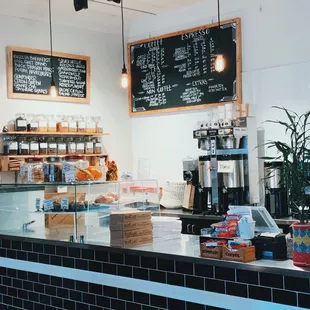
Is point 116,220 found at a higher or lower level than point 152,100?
lower

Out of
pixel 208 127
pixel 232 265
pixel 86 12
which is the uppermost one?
pixel 86 12

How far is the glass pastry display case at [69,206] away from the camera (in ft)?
11.8

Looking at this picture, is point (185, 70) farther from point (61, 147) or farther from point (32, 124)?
point (32, 124)

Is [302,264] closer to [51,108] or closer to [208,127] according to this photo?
[208,127]

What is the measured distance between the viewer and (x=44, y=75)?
6234 mm

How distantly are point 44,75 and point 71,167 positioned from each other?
8.73 feet

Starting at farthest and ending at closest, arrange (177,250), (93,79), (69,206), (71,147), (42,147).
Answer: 1. (93,79)
2. (71,147)
3. (42,147)
4. (69,206)
5. (177,250)

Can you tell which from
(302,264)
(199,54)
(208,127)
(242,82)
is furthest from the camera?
(199,54)

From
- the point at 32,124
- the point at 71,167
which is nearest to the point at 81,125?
the point at 32,124

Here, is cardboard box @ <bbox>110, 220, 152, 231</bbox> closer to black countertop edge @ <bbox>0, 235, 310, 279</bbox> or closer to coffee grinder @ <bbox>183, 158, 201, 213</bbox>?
Result: black countertop edge @ <bbox>0, 235, 310, 279</bbox>

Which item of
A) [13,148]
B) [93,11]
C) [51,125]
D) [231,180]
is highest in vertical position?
[93,11]

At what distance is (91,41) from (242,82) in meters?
2.03

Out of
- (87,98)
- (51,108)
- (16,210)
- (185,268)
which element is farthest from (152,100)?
(185,268)

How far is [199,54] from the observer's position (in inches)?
246
